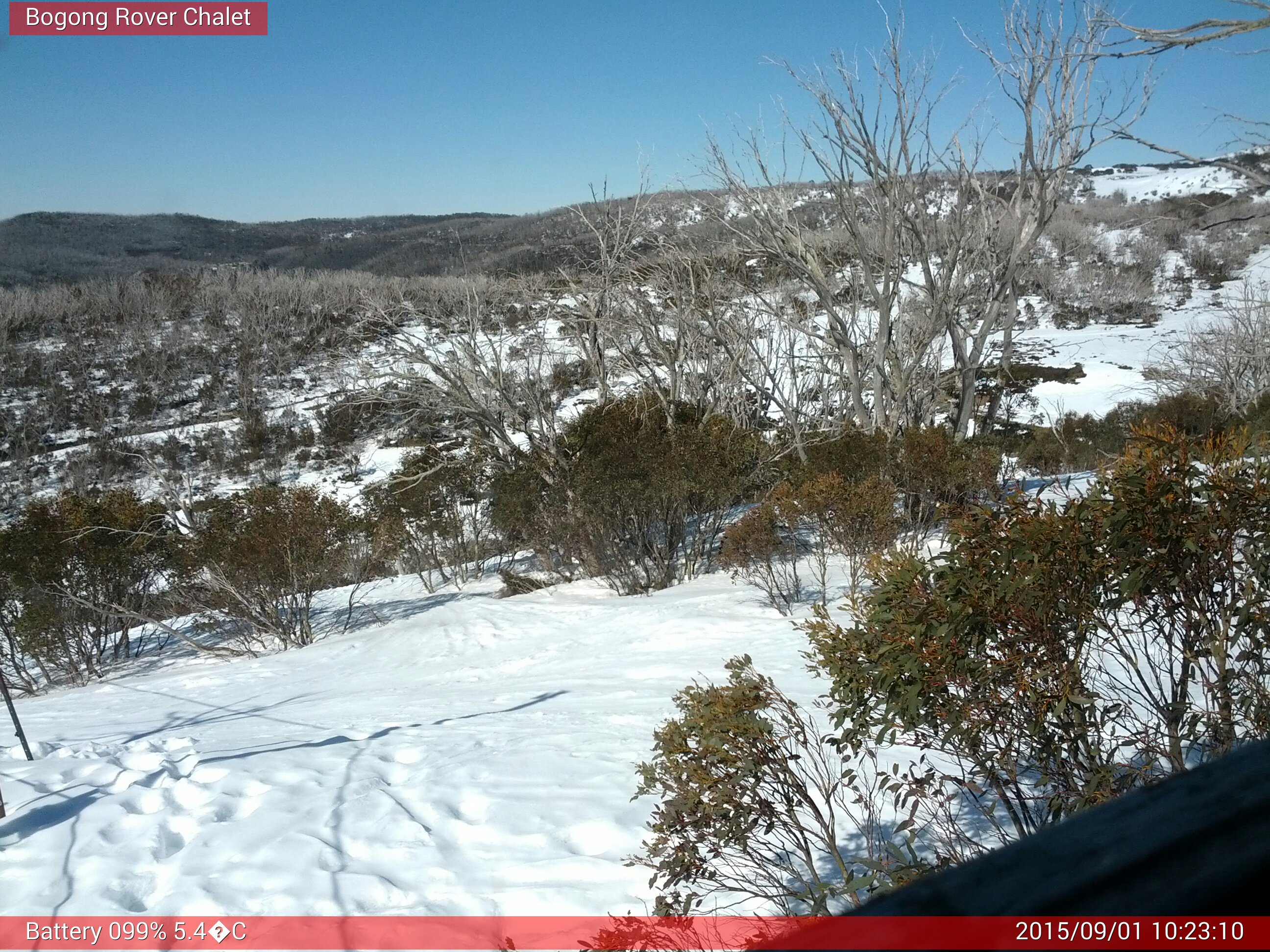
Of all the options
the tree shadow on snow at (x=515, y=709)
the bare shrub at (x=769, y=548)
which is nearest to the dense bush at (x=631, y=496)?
the bare shrub at (x=769, y=548)

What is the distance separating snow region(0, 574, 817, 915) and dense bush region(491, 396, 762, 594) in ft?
7.29

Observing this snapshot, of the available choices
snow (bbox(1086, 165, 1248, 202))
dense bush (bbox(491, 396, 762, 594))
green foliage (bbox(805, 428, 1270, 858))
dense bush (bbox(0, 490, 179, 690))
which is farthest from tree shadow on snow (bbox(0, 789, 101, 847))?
snow (bbox(1086, 165, 1248, 202))

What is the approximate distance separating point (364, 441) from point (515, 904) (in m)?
30.4

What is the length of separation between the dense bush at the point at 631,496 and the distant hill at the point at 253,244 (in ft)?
104

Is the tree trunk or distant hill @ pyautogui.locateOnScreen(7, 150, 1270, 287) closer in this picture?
the tree trunk

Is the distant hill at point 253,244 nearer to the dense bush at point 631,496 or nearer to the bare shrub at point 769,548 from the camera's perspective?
the dense bush at point 631,496

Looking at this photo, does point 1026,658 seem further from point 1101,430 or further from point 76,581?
point 1101,430

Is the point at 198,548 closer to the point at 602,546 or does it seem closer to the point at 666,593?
the point at 602,546

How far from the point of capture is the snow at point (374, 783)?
11.0 feet

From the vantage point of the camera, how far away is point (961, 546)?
8.79ft

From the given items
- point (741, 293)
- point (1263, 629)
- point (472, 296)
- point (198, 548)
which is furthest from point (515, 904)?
point (741, 293)

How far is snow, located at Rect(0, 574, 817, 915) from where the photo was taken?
335 cm

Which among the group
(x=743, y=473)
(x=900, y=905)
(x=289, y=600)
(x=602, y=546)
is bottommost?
(x=289, y=600)

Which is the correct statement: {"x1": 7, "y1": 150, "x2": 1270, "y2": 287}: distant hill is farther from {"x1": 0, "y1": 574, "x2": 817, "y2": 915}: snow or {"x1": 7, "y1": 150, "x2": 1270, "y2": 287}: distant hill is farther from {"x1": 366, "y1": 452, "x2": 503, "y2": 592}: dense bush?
{"x1": 0, "y1": 574, "x2": 817, "y2": 915}: snow
